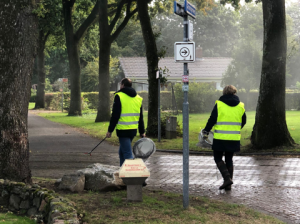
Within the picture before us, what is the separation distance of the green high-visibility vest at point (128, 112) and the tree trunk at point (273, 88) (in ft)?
23.9

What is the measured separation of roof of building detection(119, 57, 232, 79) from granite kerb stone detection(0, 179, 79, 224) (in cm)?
4799

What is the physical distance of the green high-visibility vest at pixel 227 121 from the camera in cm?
810

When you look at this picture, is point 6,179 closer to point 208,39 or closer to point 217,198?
point 217,198

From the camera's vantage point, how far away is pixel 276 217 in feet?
20.8

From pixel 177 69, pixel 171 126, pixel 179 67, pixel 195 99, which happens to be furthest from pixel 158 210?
pixel 179 67

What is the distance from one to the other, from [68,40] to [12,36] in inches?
1015

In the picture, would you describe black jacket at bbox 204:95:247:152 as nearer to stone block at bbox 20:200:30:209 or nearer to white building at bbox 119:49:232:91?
stone block at bbox 20:200:30:209

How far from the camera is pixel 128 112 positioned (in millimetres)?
7797

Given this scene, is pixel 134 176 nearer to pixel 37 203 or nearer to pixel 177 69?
pixel 37 203

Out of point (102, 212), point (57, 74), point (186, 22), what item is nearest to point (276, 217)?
point (102, 212)

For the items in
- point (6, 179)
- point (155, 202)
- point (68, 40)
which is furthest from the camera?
point (68, 40)

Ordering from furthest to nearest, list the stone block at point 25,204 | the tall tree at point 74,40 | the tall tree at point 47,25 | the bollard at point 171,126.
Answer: the tall tree at point 74,40 < the tall tree at point 47,25 < the bollard at point 171,126 < the stone block at point 25,204

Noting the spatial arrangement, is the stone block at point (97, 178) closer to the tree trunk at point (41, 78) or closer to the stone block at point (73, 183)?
the stone block at point (73, 183)

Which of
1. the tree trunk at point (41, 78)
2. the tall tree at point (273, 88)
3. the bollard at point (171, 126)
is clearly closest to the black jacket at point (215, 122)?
the tall tree at point (273, 88)
